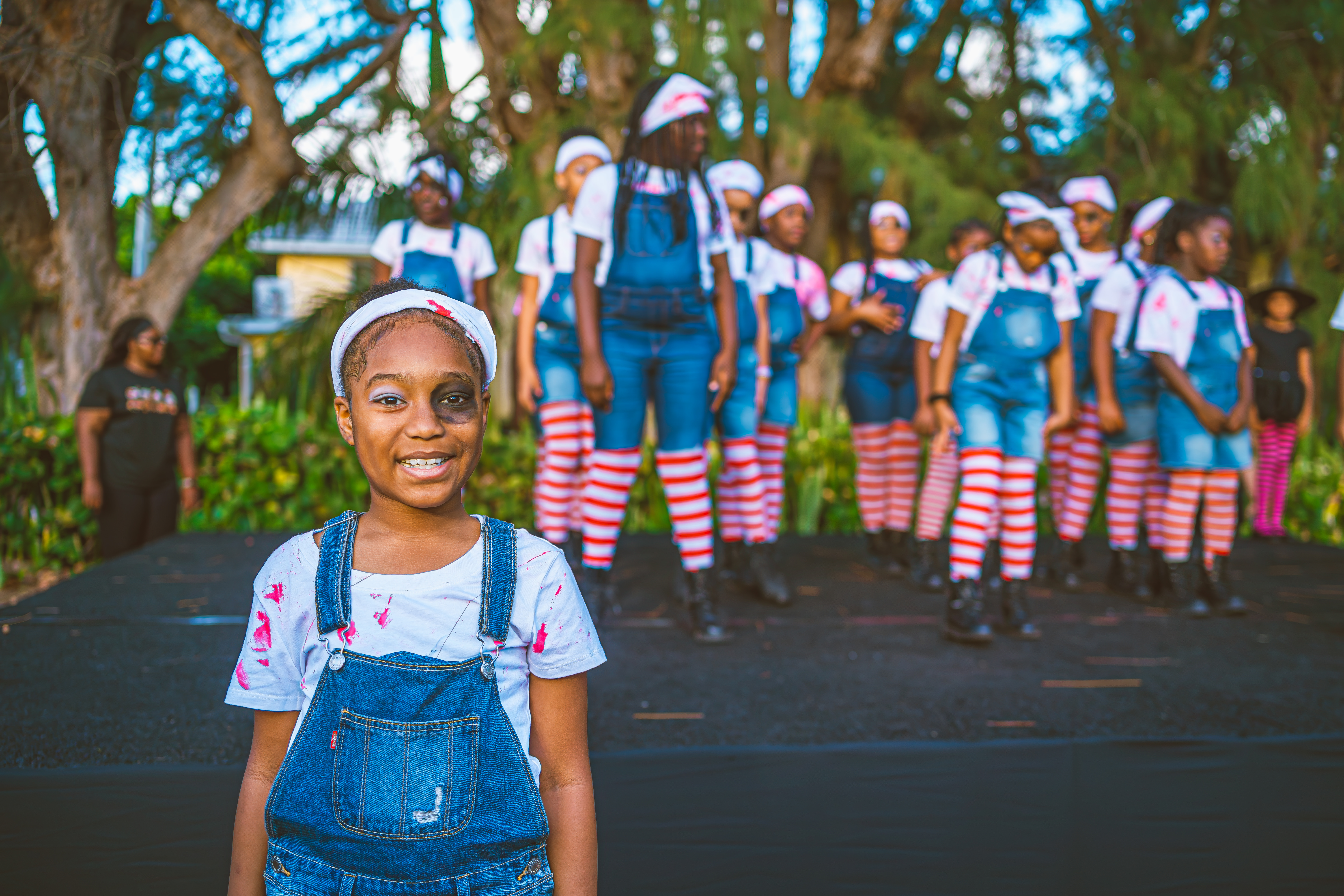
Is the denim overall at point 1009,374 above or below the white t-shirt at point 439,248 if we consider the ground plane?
below

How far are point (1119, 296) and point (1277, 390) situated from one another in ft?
8.91

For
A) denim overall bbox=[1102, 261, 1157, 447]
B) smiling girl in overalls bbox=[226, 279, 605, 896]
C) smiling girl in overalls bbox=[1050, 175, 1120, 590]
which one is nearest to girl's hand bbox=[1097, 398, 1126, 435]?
denim overall bbox=[1102, 261, 1157, 447]

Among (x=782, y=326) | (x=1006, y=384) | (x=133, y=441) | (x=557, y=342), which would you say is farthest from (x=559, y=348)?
(x=133, y=441)

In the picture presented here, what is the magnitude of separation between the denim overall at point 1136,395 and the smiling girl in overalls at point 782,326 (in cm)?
135

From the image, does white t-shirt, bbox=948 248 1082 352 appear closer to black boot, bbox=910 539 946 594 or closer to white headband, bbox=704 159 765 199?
white headband, bbox=704 159 765 199

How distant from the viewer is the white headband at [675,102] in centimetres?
314

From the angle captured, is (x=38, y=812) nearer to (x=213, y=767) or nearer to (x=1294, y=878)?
(x=213, y=767)

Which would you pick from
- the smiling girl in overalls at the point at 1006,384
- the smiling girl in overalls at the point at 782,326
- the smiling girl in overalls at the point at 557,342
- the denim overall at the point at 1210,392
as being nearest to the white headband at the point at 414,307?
the smiling girl in overalls at the point at 557,342

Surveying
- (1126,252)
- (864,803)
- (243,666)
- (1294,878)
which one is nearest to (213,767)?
(243,666)

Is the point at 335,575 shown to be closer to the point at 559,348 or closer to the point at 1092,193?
the point at 559,348

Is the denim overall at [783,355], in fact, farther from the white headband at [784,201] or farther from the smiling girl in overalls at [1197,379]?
the smiling girl in overalls at [1197,379]

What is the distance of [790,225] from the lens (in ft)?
14.7

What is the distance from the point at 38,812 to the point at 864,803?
64.0 inches

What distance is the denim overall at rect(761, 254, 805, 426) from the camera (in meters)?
4.43
